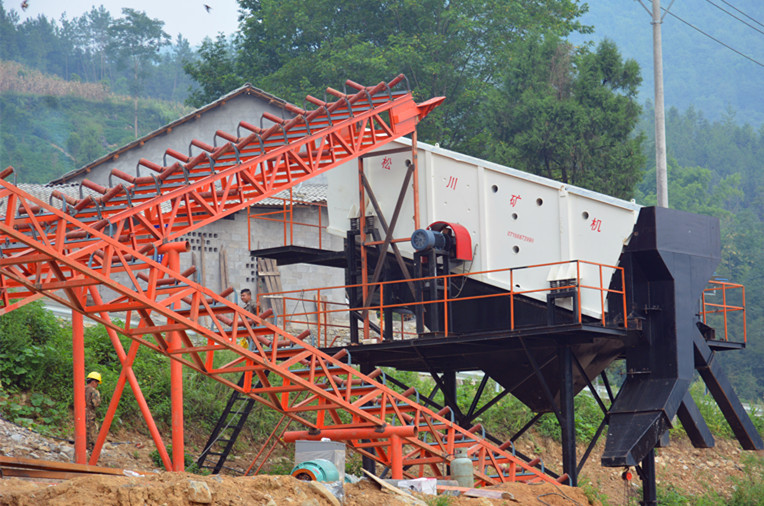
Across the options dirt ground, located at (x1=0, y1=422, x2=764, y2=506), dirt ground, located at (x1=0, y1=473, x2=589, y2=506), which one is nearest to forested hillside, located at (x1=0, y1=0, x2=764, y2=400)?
dirt ground, located at (x1=0, y1=422, x2=764, y2=506)

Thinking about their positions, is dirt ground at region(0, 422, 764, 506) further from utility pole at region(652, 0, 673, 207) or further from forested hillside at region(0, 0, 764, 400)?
forested hillside at region(0, 0, 764, 400)

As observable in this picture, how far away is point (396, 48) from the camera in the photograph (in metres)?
43.5

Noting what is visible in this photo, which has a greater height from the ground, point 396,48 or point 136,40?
point 136,40

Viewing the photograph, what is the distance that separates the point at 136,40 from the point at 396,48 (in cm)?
6706

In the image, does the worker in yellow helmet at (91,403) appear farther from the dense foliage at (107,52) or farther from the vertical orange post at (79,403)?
the dense foliage at (107,52)

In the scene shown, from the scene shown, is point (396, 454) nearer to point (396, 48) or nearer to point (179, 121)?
point (179, 121)

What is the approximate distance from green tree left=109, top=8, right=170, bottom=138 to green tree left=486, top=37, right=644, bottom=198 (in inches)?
2758

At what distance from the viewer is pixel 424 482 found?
15.4 meters

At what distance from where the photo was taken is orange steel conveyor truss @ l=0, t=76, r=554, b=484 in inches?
579

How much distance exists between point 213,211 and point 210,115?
19.6m

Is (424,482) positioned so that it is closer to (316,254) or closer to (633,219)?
(633,219)

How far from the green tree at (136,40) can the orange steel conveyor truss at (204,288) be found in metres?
84.6

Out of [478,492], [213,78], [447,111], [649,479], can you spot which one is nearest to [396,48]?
[447,111]

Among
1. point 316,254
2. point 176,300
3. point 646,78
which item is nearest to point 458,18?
point 316,254
